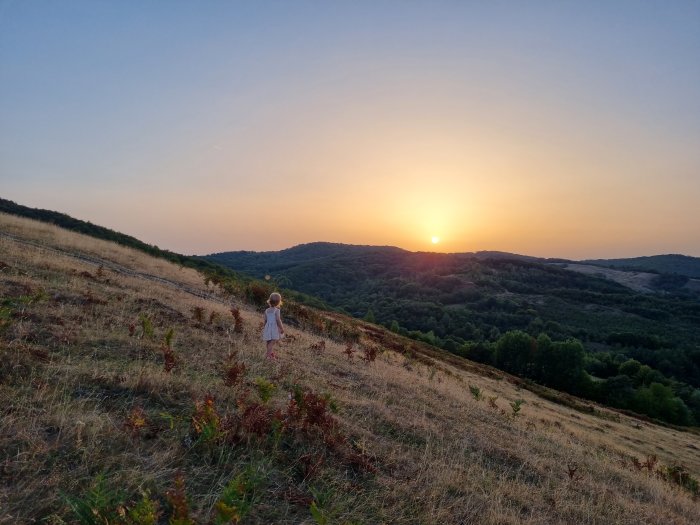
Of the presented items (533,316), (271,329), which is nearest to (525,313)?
(533,316)

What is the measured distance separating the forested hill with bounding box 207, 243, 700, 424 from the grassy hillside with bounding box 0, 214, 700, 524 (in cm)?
3009

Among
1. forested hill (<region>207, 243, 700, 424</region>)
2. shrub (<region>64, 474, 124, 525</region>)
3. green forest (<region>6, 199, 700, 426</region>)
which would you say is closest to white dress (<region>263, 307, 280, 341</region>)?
shrub (<region>64, 474, 124, 525</region>)

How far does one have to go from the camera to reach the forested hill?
5768cm

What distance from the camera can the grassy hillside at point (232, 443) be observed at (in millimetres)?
3729

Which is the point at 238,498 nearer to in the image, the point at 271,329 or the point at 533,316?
the point at 271,329

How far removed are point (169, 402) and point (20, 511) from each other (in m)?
2.49

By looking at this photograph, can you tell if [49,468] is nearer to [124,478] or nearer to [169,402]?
[124,478]

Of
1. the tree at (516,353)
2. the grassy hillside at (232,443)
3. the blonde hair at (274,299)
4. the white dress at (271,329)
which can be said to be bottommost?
the tree at (516,353)

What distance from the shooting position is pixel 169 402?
5.65 meters

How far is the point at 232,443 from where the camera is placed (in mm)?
4898

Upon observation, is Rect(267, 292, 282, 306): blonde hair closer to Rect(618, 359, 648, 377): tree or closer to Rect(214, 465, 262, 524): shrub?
Rect(214, 465, 262, 524): shrub

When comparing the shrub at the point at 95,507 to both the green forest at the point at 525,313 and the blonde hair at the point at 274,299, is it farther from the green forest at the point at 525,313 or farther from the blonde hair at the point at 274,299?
the green forest at the point at 525,313

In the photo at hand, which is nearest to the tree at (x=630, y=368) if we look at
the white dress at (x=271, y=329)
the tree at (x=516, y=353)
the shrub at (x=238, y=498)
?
the tree at (x=516, y=353)

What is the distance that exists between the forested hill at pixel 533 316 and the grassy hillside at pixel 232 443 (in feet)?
98.7
